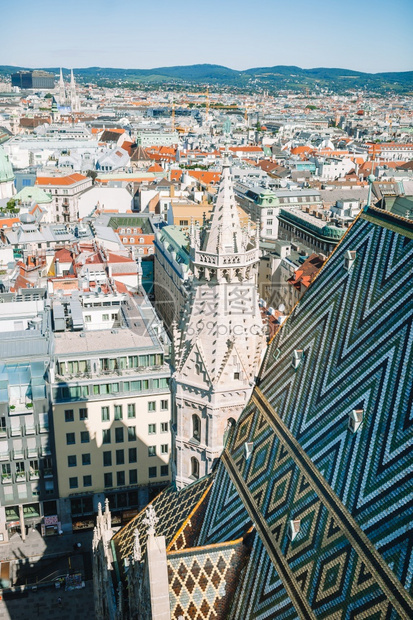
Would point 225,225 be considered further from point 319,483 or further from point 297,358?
point 319,483

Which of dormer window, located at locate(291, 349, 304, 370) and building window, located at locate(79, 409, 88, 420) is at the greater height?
dormer window, located at locate(291, 349, 304, 370)

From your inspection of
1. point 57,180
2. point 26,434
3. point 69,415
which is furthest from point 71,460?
point 57,180

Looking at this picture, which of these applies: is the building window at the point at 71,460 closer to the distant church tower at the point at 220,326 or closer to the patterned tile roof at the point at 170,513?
the patterned tile roof at the point at 170,513

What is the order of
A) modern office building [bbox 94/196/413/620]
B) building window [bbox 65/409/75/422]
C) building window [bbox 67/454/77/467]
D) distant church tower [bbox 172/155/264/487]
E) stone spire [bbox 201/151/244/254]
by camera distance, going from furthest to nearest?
building window [bbox 67/454/77/467], building window [bbox 65/409/75/422], distant church tower [bbox 172/155/264/487], stone spire [bbox 201/151/244/254], modern office building [bbox 94/196/413/620]

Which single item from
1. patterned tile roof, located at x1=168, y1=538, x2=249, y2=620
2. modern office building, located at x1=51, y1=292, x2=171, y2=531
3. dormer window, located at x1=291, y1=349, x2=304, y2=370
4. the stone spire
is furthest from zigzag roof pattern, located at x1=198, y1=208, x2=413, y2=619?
modern office building, located at x1=51, y1=292, x2=171, y2=531

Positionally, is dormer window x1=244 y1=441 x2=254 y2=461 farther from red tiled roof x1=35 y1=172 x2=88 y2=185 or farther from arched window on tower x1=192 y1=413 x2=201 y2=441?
red tiled roof x1=35 y1=172 x2=88 y2=185

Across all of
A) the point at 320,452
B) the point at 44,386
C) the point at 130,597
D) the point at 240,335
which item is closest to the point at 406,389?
the point at 320,452

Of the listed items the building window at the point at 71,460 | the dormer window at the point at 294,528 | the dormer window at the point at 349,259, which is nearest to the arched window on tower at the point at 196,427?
the dormer window at the point at 294,528

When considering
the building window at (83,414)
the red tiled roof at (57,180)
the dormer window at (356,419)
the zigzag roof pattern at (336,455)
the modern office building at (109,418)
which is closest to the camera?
the zigzag roof pattern at (336,455)
